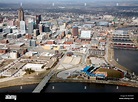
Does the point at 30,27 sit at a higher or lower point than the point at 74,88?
higher

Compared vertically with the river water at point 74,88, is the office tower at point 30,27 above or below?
above

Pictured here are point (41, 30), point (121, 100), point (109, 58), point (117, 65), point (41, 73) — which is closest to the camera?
point (121, 100)

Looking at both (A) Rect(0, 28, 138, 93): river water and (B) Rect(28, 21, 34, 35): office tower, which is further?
(B) Rect(28, 21, 34, 35): office tower

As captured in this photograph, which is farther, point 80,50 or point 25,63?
point 80,50

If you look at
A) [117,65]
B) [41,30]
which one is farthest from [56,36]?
[117,65]

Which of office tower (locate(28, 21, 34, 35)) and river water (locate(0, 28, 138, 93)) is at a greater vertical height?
office tower (locate(28, 21, 34, 35))

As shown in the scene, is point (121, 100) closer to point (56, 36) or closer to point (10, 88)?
point (10, 88)

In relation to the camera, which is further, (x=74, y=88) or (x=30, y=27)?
(x=30, y=27)

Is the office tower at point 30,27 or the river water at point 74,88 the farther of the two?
the office tower at point 30,27

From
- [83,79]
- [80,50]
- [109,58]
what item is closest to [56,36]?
[80,50]

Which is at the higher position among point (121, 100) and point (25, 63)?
point (121, 100)

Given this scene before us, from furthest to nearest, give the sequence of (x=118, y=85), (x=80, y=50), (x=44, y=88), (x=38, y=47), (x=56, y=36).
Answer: (x=56, y=36) → (x=38, y=47) → (x=80, y=50) → (x=118, y=85) → (x=44, y=88)
